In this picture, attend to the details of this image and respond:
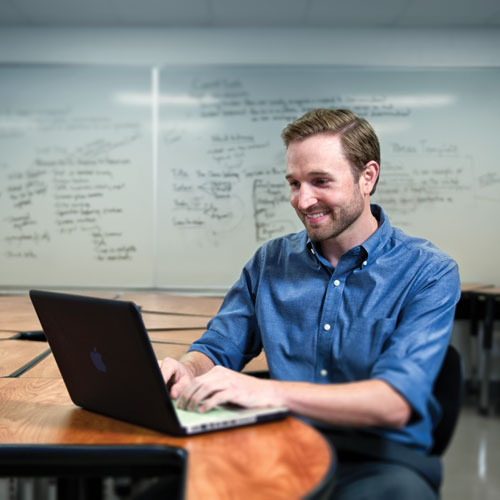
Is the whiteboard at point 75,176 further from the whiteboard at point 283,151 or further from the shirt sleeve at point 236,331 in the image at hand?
the shirt sleeve at point 236,331

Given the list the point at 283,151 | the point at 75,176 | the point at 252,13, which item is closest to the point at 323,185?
the point at 283,151

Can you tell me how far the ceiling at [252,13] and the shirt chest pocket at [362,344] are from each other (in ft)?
8.64

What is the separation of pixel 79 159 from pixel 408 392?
310cm

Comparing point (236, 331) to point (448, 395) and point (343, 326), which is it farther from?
point (448, 395)

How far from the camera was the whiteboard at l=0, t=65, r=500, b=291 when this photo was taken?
3537 millimetres

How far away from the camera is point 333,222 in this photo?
1.24 m

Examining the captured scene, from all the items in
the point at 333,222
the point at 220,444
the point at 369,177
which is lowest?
the point at 220,444

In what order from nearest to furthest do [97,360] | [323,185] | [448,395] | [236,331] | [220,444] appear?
[220,444] < [97,360] < [448,395] < [323,185] < [236,331]

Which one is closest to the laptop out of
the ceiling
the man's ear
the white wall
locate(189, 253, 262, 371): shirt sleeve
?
locate(189, 253, 262, 371): shirt sleeve

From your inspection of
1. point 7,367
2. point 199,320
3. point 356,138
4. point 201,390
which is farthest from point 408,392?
point 199,320

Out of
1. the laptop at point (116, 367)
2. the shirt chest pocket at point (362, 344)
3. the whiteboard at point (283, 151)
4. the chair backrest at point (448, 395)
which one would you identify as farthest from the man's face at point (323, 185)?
the whiteboard at point (283, 151)

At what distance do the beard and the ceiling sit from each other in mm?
2392

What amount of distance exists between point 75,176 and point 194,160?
31.2 inches

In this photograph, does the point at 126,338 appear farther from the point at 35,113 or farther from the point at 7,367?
the point at 35,113
